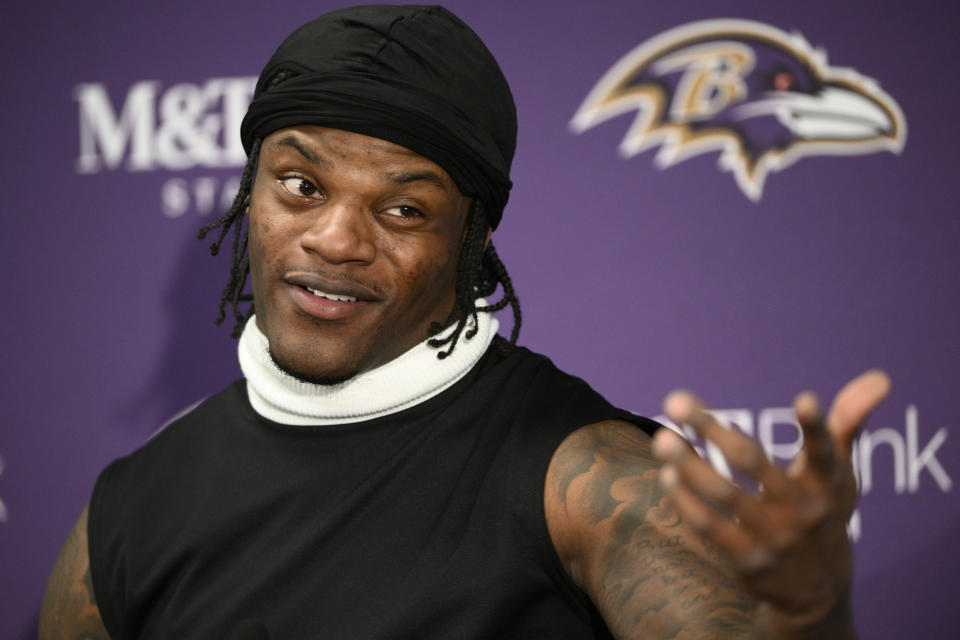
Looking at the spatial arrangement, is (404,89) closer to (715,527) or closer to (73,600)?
(715,527)

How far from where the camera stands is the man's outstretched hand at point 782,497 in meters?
0.60

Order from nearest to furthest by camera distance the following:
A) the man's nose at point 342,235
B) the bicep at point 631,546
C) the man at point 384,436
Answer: the bicep at point 631,546, the man at point 384,436, the man's nose at point 342,235

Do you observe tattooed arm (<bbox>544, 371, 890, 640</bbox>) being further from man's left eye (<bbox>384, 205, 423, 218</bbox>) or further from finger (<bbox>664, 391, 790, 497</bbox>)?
man's left eye (<bbox>384, 205, 423, 218</bbox>)

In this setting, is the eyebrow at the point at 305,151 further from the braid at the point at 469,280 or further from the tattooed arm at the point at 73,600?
the tattooed arm at the point at 73,600

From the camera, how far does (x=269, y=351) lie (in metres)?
1.30

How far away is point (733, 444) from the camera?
23.4 inches

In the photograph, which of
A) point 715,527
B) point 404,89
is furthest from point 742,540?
point 404,89

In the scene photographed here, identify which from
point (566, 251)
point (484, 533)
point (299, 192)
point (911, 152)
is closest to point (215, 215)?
point (566, 251)

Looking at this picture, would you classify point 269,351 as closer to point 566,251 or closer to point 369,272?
point 369,272

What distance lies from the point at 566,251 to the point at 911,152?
684mm

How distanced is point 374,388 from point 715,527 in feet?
2.21

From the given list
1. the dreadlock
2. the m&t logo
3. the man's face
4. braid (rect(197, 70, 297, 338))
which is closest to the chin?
the man's face

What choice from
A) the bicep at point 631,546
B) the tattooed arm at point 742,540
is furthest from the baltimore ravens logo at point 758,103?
the tattooed arm at point 742,540

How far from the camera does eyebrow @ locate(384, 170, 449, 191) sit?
3.83ft
